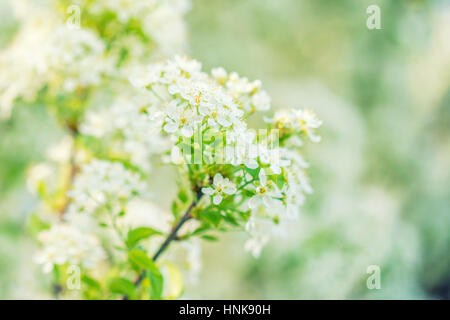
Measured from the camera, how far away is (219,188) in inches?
22.7

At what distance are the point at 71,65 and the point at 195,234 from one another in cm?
51

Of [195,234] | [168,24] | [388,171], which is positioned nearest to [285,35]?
[388,171]

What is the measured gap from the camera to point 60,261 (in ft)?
2.54

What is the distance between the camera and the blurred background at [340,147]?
156 centimetres

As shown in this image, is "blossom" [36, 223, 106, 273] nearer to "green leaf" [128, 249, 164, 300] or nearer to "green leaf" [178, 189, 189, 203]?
"green leaf" [128, 249, 164, 300]

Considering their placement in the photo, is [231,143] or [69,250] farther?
[69,250]

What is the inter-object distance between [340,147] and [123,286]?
1539mm

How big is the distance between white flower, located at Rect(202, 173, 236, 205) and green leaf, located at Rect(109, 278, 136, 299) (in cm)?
25

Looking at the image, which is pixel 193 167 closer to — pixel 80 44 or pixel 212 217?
pixel 212 217

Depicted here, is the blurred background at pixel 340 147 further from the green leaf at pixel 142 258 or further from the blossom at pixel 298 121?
the blossom at pixel 298 121

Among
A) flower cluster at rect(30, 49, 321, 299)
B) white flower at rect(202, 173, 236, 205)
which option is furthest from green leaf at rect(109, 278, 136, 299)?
white flower at rect(202, 173, 236, 205)

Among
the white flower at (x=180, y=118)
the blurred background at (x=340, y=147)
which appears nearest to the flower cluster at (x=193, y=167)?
the white flower at (x=180, y=118)

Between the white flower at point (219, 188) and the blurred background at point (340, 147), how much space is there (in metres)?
0.97

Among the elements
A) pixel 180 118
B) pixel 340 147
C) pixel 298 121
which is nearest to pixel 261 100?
pixel 298 121
